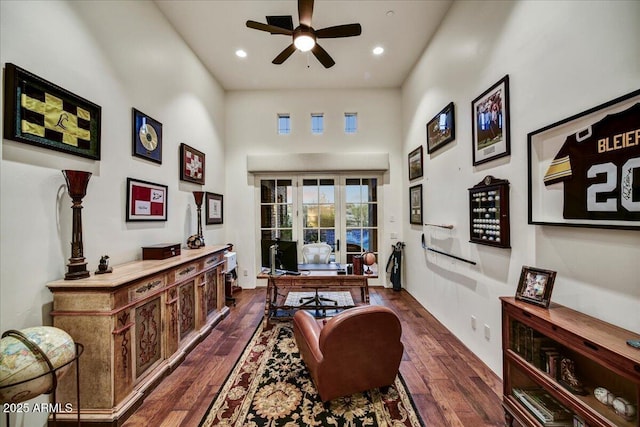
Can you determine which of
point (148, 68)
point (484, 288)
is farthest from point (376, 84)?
point (484, 288)

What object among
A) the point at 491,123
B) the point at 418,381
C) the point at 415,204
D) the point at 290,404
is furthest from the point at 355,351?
the point at 415,204

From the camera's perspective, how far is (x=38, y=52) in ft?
6.11

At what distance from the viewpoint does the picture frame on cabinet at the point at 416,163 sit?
4348 millimetres

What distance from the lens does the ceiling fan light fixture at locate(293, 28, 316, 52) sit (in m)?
2.75

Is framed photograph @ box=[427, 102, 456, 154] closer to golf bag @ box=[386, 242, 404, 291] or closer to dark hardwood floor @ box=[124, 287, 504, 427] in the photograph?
golf bag @ box=[386, 242, 404, 291]

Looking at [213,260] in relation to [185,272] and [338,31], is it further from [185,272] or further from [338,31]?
[338,31]

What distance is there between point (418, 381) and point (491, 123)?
2482 mm

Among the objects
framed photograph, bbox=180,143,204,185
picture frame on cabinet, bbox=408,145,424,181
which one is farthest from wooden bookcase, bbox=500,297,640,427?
framed photograph, bbox=180,143,204,185

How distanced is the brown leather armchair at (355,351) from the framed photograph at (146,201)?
221 cm

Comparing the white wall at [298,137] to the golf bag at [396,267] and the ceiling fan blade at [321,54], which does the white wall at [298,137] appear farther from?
the ceiling fan blade at [321,54]

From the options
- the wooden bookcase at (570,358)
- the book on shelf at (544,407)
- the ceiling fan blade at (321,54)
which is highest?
the ceiling fan blade at (321,54)

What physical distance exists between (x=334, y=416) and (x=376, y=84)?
536cm

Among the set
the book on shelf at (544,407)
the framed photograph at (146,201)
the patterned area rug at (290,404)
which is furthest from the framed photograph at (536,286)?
the framed photograph at (146,201)

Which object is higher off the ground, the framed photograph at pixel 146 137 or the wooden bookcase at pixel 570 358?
the framed photograph at pixel 146 137
